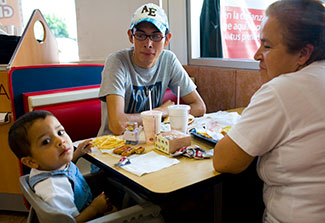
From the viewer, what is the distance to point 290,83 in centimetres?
94

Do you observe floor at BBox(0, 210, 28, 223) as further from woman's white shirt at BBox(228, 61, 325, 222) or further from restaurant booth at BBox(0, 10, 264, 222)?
woman's white shirt at BBox(228, 61, 325, 222)

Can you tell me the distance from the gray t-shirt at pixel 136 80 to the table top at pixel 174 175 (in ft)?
1.99

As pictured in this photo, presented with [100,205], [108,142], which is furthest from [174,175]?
[108,142]

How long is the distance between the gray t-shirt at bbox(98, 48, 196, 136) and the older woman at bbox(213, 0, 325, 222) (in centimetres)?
93

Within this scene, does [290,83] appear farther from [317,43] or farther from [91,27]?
[91,27]

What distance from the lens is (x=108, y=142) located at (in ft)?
4.58

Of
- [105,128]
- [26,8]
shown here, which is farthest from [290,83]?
[26,8]

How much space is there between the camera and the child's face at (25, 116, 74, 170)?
3.86 feet

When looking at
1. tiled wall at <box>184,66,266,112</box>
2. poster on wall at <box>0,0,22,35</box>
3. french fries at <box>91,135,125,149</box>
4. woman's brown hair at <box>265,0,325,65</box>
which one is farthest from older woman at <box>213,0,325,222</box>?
poster on wall at <box>0,0,22,35</box>

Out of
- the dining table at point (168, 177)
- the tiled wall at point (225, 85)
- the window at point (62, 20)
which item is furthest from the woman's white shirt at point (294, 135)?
the window at point (62, 20)

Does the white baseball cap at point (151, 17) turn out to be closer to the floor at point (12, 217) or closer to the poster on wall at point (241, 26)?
the poster on wall at point (241, 26)

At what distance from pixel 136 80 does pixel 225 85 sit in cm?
98

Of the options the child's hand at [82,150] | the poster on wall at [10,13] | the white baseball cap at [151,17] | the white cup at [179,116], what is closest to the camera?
the child's hand at [82,150]

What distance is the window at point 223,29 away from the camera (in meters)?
2.84
